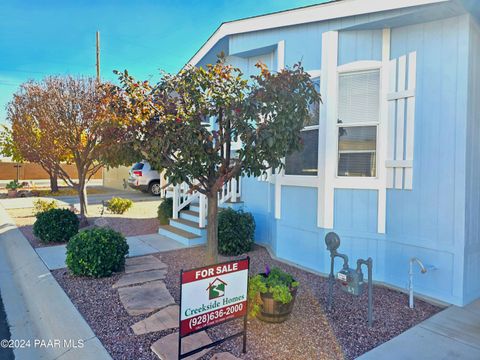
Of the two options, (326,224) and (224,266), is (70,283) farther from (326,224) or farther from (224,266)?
(326,224)

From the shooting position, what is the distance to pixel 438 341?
319 cm

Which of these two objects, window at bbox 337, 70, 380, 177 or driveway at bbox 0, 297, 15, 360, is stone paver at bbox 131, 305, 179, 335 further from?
window at bbox 337, 70, 380, 177

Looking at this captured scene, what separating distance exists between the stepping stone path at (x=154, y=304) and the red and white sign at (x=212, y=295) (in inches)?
14.4

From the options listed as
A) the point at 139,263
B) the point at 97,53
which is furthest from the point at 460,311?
the point at 97,53

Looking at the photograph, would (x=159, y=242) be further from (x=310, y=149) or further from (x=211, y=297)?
(x=211, y=297)

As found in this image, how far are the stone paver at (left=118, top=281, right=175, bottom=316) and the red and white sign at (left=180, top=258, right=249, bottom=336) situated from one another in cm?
124

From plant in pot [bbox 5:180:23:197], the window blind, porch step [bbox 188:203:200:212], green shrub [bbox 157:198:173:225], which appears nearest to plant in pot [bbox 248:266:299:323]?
the window blind

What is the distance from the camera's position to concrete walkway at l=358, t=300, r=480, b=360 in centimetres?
294

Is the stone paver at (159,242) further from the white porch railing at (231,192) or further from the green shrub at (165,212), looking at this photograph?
the white porch railing at (231,192)

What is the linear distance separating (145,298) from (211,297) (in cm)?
161

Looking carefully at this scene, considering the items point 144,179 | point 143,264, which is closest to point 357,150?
point 143,264

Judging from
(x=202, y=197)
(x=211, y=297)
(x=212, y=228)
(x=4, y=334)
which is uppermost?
(x=202, y=197)

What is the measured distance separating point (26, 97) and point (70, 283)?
5952 mm

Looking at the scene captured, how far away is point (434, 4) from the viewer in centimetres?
391
